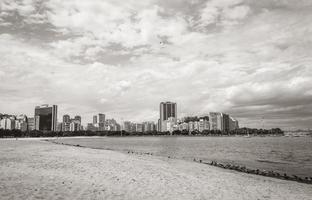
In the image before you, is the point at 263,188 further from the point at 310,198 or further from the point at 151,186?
the point at 151,186

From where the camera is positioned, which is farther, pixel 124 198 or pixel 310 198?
pixel 310 198

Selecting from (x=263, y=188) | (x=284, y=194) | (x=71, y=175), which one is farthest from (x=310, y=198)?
(x=71, y=175)

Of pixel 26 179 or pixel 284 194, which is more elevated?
pixel 26 179

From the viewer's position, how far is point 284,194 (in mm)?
16922

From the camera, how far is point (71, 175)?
62.2 feet

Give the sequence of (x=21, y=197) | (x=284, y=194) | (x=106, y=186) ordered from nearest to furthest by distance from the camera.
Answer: (x=21, y=197)
(x=106, y=186)
(x=284, y=194)

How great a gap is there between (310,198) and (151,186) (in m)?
9.83

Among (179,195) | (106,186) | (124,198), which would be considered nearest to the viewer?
(124,198)

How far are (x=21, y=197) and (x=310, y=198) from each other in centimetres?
1632

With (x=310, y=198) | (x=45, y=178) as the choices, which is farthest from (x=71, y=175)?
(x=310, y=198)

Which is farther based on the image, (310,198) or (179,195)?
(310,198)

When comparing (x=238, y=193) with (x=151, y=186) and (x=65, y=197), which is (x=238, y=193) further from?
(x=65, y=197)

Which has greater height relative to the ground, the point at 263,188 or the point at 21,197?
the point at 21,197

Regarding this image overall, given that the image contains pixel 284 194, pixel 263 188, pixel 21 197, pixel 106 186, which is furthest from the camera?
pixel 263 188
